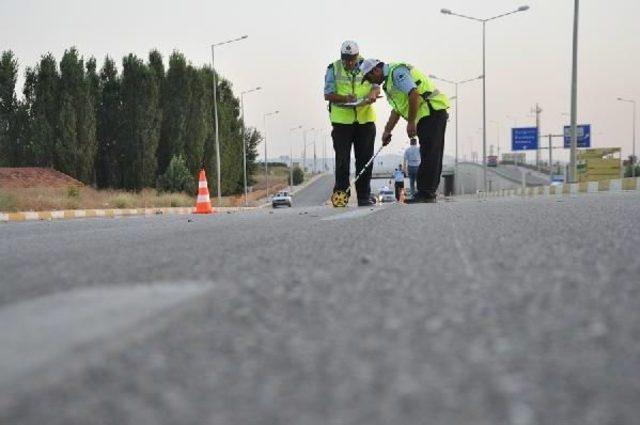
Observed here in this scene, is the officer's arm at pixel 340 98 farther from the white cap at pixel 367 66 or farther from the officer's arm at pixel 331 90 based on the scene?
the white cap at pixel 367 66

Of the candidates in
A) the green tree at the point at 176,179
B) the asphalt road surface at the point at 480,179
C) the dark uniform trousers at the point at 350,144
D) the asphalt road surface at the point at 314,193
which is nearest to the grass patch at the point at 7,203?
the dark uniform trousers at the point at 350,144

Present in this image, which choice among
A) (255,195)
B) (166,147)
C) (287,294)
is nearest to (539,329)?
(287,294)

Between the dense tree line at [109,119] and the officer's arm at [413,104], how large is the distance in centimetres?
3458

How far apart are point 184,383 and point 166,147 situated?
46332mm

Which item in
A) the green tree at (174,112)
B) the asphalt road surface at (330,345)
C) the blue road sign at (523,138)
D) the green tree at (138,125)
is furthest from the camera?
the blue road sign at (523,138)

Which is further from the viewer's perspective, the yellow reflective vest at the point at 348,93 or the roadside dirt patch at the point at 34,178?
the roadside dirt patch at the point at 34,178

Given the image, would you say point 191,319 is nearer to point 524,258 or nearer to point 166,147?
point 524,258

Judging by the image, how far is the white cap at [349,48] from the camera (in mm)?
8992

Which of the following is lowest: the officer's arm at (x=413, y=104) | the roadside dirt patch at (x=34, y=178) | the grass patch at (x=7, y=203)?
the grass patch at (x=7, y=203)

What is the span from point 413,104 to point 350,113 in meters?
1.54

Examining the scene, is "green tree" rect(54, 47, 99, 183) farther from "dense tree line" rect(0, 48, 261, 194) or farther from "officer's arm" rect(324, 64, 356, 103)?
"officer's arm" rect(324, 64, 356, 103)

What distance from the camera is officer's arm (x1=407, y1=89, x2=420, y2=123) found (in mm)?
8547

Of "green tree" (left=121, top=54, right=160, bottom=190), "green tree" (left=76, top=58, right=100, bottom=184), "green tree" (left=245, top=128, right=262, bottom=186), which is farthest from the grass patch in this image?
"green tree" (left=245, top=128, right=262, bottom=186)

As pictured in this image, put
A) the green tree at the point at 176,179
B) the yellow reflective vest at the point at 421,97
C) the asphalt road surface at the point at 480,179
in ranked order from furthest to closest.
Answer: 1. the asphalt road surface at the point at 480,179
2. the green tree at the point at 176,179
3. the yellow reflective vest at the point at 421,97
